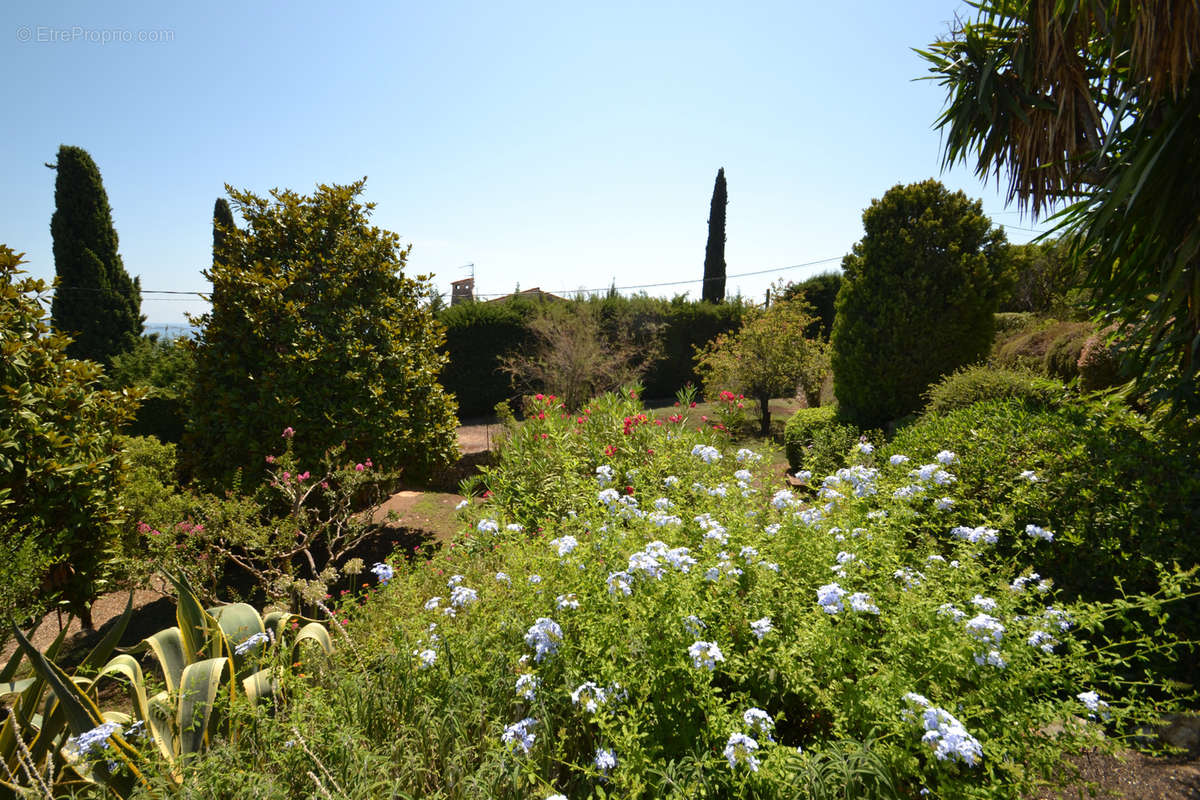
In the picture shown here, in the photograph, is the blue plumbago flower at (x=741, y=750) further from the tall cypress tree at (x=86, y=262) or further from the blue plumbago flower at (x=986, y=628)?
the tall cypress tree at (x=86, y=262)

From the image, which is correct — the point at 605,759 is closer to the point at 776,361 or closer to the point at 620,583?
the point at 620,583

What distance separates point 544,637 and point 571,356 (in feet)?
37.3

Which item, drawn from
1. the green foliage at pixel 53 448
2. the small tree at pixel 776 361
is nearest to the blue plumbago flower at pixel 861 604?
the green foliage at pixel 53 448

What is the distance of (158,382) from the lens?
33.9 ft

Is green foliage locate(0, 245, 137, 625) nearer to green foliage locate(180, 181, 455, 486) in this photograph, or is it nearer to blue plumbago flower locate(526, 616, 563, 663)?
green foliage locate(180, 181, 455, 486)

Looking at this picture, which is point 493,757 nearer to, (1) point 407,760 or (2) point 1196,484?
(1) point 407,760

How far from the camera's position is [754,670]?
2148 mm

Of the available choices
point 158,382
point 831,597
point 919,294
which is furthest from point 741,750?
point 158,382

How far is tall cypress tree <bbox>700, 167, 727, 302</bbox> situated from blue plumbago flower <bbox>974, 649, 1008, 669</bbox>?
2461 cm

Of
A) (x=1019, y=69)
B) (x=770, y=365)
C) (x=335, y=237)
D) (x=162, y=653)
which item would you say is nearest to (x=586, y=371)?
(x=770, y=365)

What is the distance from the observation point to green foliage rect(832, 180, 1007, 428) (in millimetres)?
7414

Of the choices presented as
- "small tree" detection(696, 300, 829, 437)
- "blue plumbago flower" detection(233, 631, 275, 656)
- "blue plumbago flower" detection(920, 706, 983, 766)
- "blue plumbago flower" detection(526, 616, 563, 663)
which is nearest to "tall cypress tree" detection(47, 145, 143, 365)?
"small tree" detection(696, 300, 829, 437)

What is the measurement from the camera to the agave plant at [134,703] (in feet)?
7.14

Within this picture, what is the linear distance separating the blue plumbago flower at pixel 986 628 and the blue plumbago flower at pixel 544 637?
1.51m
